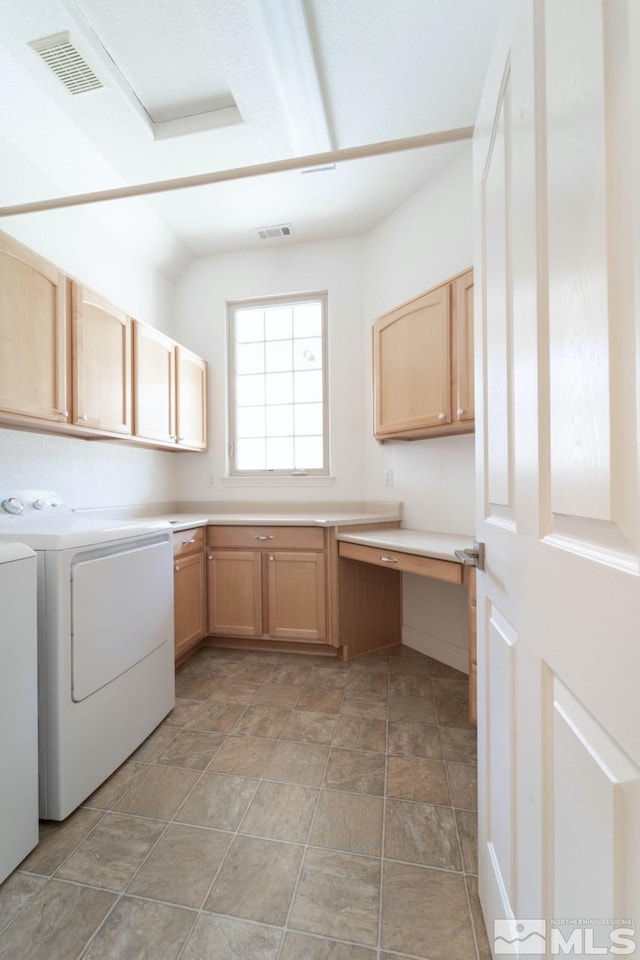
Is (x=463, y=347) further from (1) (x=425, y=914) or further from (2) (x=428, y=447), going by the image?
(1) (x=425, y=914)

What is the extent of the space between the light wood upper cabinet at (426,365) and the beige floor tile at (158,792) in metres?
1.90

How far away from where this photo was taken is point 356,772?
1.51m

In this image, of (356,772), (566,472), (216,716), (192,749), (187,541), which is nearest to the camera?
(566,472)

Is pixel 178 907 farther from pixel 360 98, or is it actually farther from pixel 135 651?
pixel 360 98

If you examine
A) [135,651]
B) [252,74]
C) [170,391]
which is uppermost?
[252,74]

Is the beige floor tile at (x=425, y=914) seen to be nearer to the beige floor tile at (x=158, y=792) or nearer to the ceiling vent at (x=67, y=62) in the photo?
the beige floor tile at (x=158, y=792)

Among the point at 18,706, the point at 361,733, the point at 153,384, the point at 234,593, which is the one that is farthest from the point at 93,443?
the point at 361,733

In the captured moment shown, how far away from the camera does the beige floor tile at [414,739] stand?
161 centimetres

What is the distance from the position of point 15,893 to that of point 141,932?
394 mm

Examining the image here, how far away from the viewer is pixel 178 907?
1.01m

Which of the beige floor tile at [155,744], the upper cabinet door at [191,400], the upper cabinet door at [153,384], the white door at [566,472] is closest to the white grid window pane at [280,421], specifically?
the upper cabinet door at [191,400]

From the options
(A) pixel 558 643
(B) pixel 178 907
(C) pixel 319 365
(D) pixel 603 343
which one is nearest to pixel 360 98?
(C) pixel 319 365

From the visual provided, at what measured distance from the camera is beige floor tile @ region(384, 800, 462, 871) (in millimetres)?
1146

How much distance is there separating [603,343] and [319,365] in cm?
286
